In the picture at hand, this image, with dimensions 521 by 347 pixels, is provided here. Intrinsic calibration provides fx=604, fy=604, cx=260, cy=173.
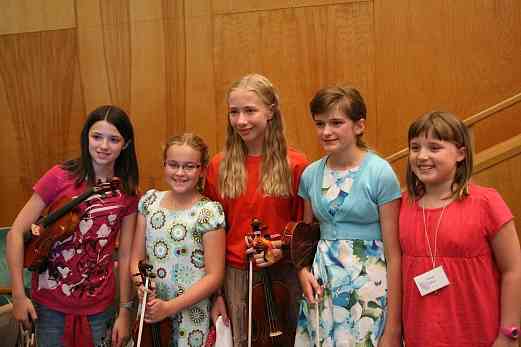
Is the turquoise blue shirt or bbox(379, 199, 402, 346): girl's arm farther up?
the turquoise blue shirt

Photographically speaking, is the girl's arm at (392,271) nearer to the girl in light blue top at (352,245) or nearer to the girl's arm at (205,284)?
the girl in light blue top at (352,245)

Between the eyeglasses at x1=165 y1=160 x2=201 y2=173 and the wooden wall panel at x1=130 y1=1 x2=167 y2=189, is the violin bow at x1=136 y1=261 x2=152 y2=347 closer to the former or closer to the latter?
the eyeglasses at x1=165 y1=160 x2=201 y2=173

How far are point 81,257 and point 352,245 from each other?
1.10m

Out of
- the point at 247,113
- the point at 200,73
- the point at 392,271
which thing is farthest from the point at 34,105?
the point at 392,271

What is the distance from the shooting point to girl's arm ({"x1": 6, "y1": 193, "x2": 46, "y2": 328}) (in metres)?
2.41

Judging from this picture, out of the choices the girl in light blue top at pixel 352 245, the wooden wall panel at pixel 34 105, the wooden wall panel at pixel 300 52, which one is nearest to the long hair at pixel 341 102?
the girl in light blue top at pixel 352 245

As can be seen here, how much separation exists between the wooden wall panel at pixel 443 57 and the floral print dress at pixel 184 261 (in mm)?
2578

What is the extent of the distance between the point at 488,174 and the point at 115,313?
2.30 m

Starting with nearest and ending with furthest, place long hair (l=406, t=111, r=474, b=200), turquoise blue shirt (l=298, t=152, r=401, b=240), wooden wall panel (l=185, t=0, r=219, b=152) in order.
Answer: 1. long hair (l=406, t=111, r=474, b=200)
2. turquoise blue shirt (l=298, t=152, r=401, b=240)
3. wooden wall panel (l=185, t=0, r=219, b=152)

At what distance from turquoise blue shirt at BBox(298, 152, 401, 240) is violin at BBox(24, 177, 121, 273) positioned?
0.94 meters

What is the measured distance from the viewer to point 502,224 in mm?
2010

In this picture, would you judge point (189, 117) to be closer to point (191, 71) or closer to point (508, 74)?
point (191, 71)

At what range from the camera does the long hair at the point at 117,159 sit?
2.56 m

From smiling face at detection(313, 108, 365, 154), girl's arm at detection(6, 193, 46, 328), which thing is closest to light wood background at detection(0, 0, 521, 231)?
smiling face at detection(313, 108, 365, 154)
